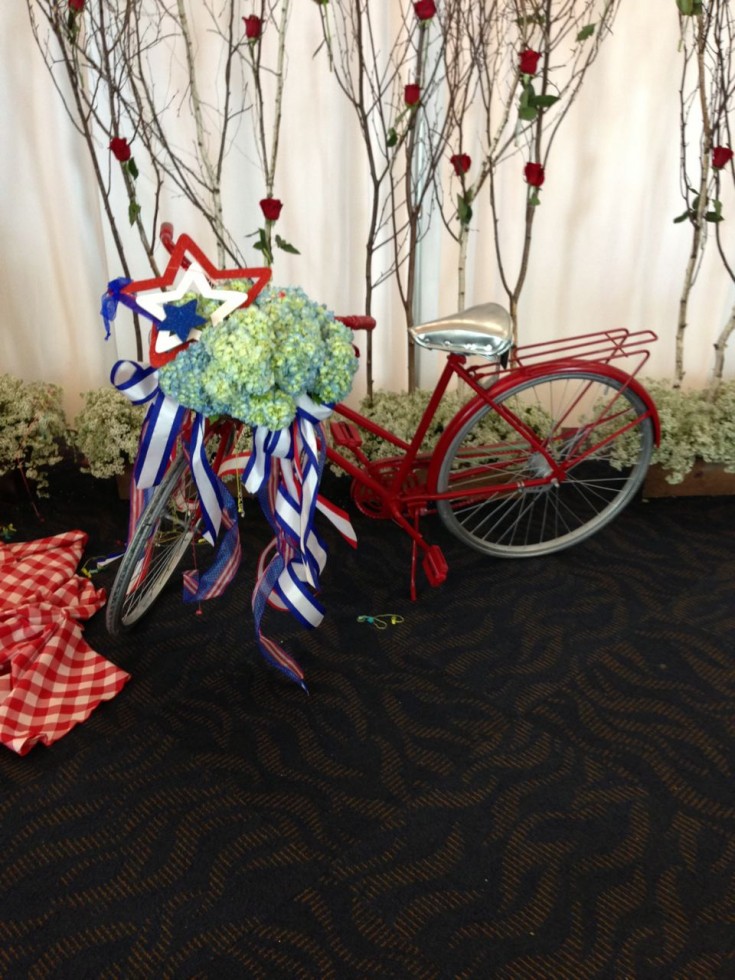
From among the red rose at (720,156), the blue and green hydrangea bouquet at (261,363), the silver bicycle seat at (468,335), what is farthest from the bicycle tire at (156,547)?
the red rose at (720,156)

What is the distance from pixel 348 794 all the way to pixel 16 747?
0.74 metres

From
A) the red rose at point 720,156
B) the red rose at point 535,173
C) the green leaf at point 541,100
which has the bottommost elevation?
the red rose at point 535,173

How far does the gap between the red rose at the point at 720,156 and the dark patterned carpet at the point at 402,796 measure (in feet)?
4.08

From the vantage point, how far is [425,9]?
1.99m

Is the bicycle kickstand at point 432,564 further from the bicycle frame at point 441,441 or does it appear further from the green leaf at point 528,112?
the green leaf at point 528,112

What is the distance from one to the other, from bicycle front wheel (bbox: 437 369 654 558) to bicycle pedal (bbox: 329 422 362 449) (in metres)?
0.25

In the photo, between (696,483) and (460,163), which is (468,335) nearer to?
(460,163)

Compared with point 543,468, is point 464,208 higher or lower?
higher

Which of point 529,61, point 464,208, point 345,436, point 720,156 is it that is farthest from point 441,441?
point 720,156

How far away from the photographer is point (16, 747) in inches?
62.6

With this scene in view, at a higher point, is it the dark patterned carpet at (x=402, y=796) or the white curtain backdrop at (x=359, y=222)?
the white curtain backdrop at (x=359, y=222)

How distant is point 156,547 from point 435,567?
831 millimetres

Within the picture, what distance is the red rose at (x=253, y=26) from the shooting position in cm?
204

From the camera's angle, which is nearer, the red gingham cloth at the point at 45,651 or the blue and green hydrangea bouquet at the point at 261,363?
the blue and green hydrangea bouquet at the point at 261,363
